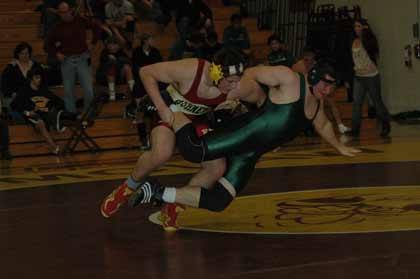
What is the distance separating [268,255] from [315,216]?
1563 millimetres

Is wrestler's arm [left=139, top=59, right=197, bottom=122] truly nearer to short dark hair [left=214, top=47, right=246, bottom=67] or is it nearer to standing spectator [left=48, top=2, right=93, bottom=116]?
short dark hair [left=214, top=47, right=246, bottom=67]

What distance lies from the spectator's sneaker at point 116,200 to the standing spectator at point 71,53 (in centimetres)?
694

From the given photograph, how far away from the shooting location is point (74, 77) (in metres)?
15.3

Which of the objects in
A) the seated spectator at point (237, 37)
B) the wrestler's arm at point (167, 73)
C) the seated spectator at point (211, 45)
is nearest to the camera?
the wrestler's arm at point (167, 73)

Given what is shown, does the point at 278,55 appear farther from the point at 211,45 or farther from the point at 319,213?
the point at 319,213

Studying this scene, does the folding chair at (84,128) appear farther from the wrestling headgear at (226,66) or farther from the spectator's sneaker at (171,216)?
the wrestling headgear at (226,66)

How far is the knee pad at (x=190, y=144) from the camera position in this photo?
7559mm

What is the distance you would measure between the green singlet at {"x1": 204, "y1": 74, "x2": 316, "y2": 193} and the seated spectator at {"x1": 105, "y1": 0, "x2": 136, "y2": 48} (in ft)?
30.8

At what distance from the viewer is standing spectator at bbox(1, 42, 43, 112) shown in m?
14.8

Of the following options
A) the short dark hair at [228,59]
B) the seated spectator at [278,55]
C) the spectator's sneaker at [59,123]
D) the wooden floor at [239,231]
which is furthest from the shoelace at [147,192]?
the seated spectator at [278,55]

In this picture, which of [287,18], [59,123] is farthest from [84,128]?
[287,18]

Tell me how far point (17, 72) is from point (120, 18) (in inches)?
108

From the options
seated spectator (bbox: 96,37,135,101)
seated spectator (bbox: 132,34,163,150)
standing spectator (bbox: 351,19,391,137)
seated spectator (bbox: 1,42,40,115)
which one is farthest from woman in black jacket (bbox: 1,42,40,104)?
standing spectator (bbox: 351,19,391,137)

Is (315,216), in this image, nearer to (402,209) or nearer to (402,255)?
(402,209)
